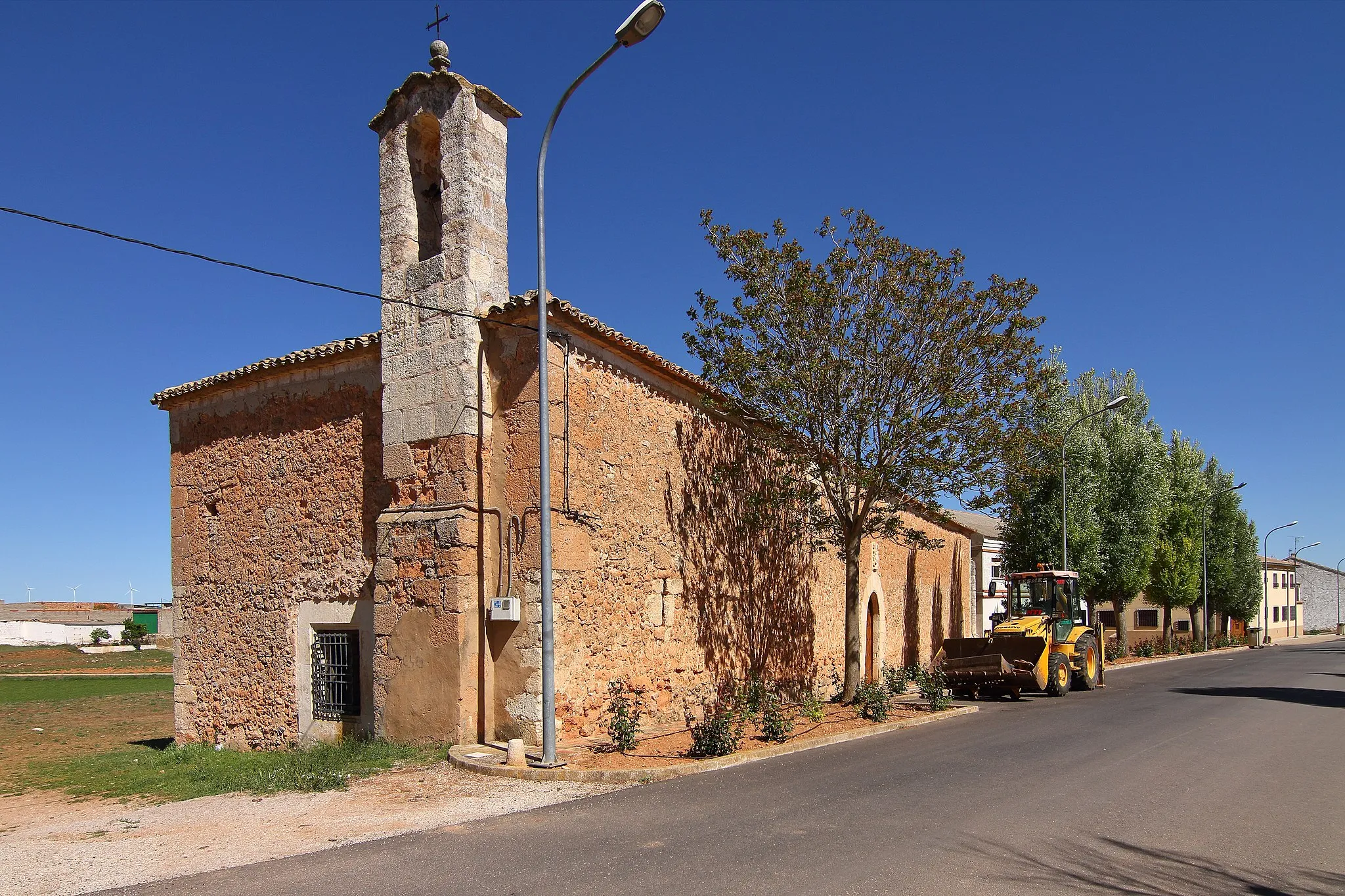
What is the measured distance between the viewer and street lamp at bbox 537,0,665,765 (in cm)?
941

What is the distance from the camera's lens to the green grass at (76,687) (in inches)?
1190

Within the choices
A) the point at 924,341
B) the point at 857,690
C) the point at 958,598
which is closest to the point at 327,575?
the point at 857,690

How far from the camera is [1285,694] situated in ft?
62.1

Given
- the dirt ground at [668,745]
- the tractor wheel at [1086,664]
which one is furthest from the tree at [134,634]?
the tractor wheel at [1086,664]

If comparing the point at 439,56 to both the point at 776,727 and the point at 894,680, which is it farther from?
the point at 894,680

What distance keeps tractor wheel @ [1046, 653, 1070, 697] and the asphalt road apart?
678 centimetres

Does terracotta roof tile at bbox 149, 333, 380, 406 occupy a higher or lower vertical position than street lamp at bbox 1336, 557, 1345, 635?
higher

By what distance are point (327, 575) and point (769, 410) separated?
7.13 m

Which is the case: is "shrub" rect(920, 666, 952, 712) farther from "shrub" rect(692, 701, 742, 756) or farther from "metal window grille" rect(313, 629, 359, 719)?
"metal window grille" rect(313, 629, 359, 719)

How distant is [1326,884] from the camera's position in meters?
5.71

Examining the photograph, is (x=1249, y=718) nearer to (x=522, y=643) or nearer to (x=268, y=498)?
(x=522, y=643)

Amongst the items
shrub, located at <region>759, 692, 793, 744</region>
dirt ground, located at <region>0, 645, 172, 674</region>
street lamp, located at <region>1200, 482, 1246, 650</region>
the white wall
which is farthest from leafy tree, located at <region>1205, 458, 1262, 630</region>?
the white wall

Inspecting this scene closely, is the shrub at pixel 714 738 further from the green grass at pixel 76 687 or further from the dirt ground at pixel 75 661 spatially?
the dirt ground at pixel 75 661

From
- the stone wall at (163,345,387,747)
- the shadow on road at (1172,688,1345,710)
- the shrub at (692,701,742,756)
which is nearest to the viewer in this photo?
the shrub at (692,701,742,756)
